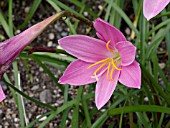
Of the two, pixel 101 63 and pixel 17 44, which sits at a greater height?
pixel 17 44

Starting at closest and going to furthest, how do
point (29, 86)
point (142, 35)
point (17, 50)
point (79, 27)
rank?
point (17, 50)
point (142, 35)
point (29, 86)
point (79, 27)

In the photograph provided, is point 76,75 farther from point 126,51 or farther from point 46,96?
point 46,96

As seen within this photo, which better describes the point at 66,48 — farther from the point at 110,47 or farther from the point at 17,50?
the point at 17,50

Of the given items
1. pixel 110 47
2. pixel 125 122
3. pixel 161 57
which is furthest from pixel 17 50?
pixel 161 57

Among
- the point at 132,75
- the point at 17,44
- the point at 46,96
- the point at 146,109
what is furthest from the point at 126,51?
the point at 46,96

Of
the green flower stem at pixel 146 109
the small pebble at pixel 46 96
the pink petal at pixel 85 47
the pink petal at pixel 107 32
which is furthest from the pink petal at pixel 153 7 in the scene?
the small pebble at pixel 46 96

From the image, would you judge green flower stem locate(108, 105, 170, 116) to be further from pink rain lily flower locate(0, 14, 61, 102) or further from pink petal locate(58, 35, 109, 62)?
pink rain lily flower locate(0, 14, 61, 102)
